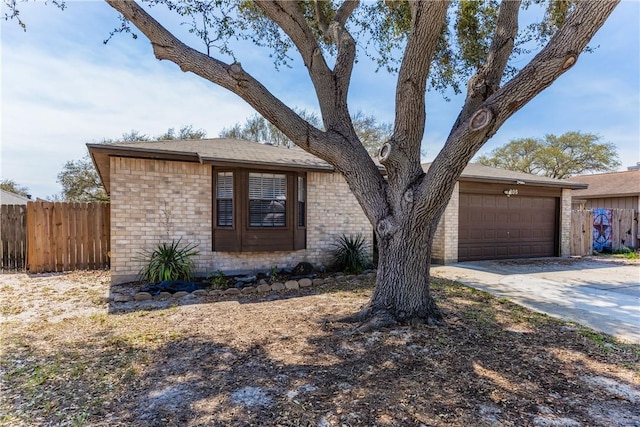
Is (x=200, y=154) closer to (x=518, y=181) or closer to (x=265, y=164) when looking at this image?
(x=265, y=164)

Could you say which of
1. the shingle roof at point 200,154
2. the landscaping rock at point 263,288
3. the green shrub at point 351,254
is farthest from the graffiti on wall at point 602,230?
the landscaping rock at point 263,288

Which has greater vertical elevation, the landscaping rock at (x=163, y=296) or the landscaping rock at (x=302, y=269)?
the landscaping rock at (x=302, y=269)

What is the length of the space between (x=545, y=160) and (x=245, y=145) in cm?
2549

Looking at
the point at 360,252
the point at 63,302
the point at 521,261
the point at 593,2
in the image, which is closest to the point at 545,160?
the point at 521,261

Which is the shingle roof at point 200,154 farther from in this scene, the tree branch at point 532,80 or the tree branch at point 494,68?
the tree branch at point 532,80

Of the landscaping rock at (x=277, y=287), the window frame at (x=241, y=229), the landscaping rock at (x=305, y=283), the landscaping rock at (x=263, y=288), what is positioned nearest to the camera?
the landscaping rock at (x=263, y=288)

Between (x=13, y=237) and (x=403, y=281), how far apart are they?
11.0 meters

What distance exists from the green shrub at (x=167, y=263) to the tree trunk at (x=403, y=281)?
15.7 ft

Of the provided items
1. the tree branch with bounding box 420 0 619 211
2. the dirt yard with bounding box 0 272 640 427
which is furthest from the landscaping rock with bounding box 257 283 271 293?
the tree branch with bounding box 420 0 619 211

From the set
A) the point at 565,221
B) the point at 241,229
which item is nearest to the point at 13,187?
the point at 241,229

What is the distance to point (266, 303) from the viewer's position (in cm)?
594

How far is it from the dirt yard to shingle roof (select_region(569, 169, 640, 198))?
55.6ft

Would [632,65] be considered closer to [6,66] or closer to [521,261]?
[521,261]

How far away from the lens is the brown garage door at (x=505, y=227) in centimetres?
1109
